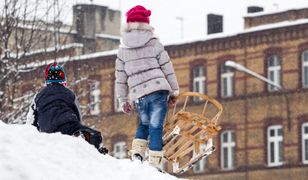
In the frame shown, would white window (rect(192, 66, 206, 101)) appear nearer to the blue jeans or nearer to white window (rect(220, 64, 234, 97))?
white window (rect(220, 64, 234, 97))

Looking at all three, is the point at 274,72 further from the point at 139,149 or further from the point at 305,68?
the point at 139,149

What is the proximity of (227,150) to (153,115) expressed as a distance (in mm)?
40976

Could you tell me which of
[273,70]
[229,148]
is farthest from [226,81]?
[229,148]

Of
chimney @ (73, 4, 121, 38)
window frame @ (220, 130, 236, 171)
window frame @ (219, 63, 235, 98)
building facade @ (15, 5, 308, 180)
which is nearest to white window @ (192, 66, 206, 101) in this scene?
building facade @ (15, 5, 308, 180)

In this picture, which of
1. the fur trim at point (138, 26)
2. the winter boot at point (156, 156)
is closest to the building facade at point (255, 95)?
the fur trim at point (138, 26)

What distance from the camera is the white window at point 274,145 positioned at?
51.8m

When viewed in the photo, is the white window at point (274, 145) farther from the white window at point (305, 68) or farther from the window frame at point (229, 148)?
the white window at point (305, 68)

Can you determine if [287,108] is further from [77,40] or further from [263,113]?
[77,40]

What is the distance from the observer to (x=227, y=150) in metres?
53.4

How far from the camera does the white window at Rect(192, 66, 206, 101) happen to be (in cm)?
5412

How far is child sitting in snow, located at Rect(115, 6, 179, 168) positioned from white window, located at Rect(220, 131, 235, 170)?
40.5 meters

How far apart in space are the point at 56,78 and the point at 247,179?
40.7m

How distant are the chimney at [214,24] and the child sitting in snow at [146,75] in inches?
1752

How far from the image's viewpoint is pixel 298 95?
5131 cm
